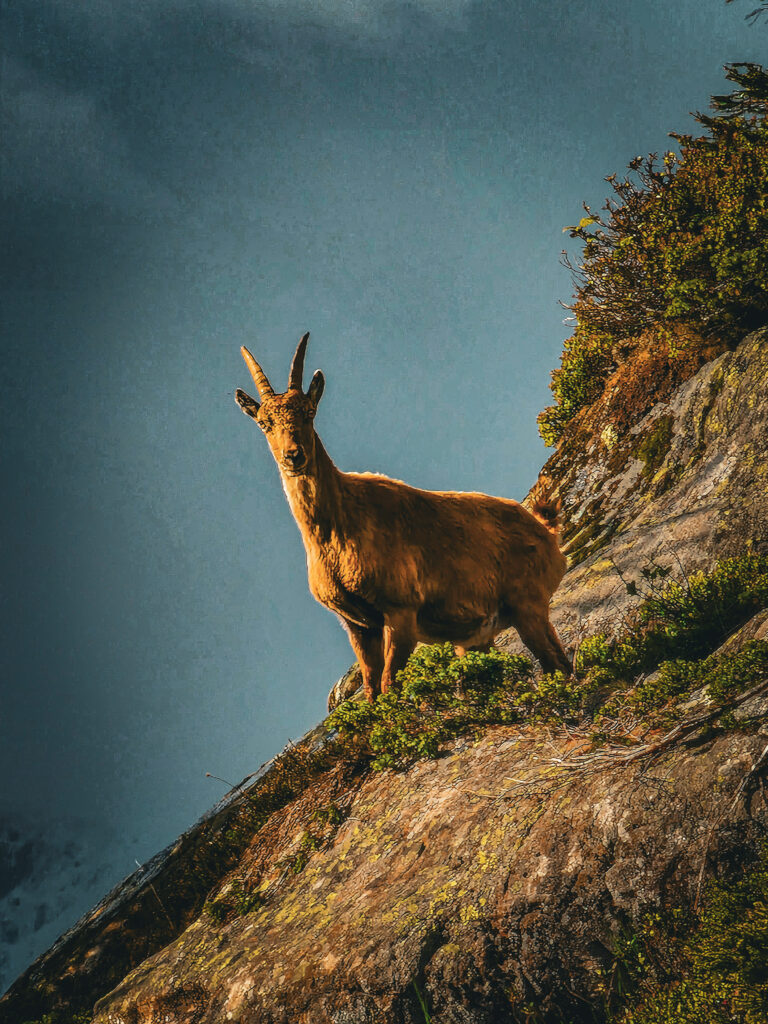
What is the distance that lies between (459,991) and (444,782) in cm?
211

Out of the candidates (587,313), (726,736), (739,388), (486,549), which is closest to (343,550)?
(486,549)

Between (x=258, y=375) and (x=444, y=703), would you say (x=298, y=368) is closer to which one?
(x=258, y=375)

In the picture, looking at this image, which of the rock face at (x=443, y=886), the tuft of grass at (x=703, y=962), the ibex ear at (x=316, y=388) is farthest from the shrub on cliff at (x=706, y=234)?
the tuft of grass at (x=703, y=962)

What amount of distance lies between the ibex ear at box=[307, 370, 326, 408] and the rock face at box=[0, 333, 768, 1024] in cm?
397

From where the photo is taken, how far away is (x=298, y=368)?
801 centimetres

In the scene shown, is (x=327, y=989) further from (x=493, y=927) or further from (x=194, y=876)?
(x=194, y=876)

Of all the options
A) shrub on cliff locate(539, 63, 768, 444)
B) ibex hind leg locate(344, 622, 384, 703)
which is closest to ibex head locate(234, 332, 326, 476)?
ibex hind leg locate(344, 622, 384, 703)

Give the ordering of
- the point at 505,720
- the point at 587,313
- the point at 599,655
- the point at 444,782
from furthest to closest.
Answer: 1. the point at 587,313
2. the point at 599,655
3. the point at 505,720
4. the point at 444,782

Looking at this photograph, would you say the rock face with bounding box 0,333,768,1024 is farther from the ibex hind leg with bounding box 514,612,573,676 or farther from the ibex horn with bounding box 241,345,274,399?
the ibex horn with bounding box 241,345,274,399

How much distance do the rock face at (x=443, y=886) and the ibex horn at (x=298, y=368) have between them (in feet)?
13.5

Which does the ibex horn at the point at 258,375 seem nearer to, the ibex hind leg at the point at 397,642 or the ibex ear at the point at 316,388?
the ibex ear at the point at 316,388

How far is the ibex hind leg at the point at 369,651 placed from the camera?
8539 mm

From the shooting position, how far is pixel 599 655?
7730 mm

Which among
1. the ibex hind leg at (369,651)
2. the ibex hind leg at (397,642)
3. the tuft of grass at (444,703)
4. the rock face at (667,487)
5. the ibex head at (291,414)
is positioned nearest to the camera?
the tuft of grass at (444,703)
